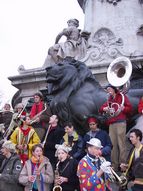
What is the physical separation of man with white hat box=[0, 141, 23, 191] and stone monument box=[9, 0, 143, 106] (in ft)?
21.5

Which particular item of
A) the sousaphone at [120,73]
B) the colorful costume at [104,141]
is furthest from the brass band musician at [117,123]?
the colorful costume at [104,141]

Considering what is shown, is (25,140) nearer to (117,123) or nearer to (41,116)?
(41,116)

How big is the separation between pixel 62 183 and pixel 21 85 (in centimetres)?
830

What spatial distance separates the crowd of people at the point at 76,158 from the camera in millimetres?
5293

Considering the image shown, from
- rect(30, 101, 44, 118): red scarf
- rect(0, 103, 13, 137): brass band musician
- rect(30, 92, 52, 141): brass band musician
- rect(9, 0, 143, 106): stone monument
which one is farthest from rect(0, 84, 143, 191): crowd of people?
rect(9, 0, 143, 106): stone monument

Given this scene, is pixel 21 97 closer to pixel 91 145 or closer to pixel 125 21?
pixel 125 21

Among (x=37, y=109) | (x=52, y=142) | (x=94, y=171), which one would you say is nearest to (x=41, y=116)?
(x=37, y=109)

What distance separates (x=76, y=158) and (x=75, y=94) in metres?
2.36

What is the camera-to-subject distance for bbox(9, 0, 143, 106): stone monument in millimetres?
13055

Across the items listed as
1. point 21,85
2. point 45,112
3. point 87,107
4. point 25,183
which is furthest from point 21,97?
point 25,183

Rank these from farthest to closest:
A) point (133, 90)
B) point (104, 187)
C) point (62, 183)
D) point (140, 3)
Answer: point (140, 3)
point (133, 90)
point (62, 183)
point (104, 187)

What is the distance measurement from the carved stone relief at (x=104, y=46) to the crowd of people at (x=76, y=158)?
5.44 m

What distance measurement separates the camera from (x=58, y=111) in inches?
328

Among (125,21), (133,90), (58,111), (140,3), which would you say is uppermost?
(140,3)
